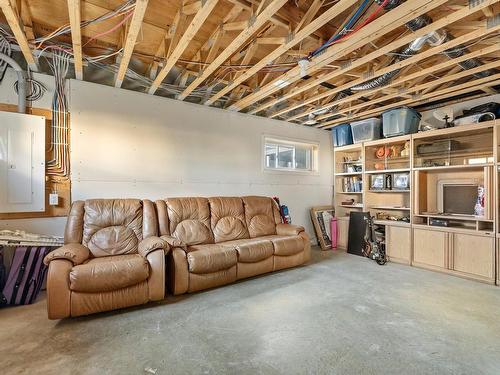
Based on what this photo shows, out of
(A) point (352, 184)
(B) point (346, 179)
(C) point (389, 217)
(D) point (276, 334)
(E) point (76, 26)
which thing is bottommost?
(D) point (276, 334)

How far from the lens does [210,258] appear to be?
286cm

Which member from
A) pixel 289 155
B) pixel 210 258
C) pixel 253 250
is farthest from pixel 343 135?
pixel 210 258

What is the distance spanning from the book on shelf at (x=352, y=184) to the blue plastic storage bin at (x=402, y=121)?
1161 millimetres

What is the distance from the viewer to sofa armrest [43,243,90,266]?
88.0 inches

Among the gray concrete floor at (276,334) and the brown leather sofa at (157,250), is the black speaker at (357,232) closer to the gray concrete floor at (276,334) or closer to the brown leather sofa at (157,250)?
the brown leather sofa at (157,250)

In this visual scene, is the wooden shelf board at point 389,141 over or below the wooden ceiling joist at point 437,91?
below

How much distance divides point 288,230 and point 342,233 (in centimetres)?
171

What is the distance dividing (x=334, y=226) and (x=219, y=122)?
9.94ft

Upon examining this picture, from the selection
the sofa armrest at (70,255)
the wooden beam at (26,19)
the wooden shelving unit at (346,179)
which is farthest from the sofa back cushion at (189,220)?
the wooden shelving unit at (346,179)

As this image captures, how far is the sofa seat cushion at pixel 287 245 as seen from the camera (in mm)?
3496

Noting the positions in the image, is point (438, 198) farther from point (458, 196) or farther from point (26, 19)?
point (26, 19)

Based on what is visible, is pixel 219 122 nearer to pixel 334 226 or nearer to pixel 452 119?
pixel 334 226

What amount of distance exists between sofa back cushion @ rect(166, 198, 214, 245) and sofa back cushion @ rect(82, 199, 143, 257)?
1.34ft

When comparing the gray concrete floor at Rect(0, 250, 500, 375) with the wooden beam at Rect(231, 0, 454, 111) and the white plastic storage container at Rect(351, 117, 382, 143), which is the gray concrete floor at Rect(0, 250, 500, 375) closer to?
the wooden beam at Rect(231, 0, 454, 111)
